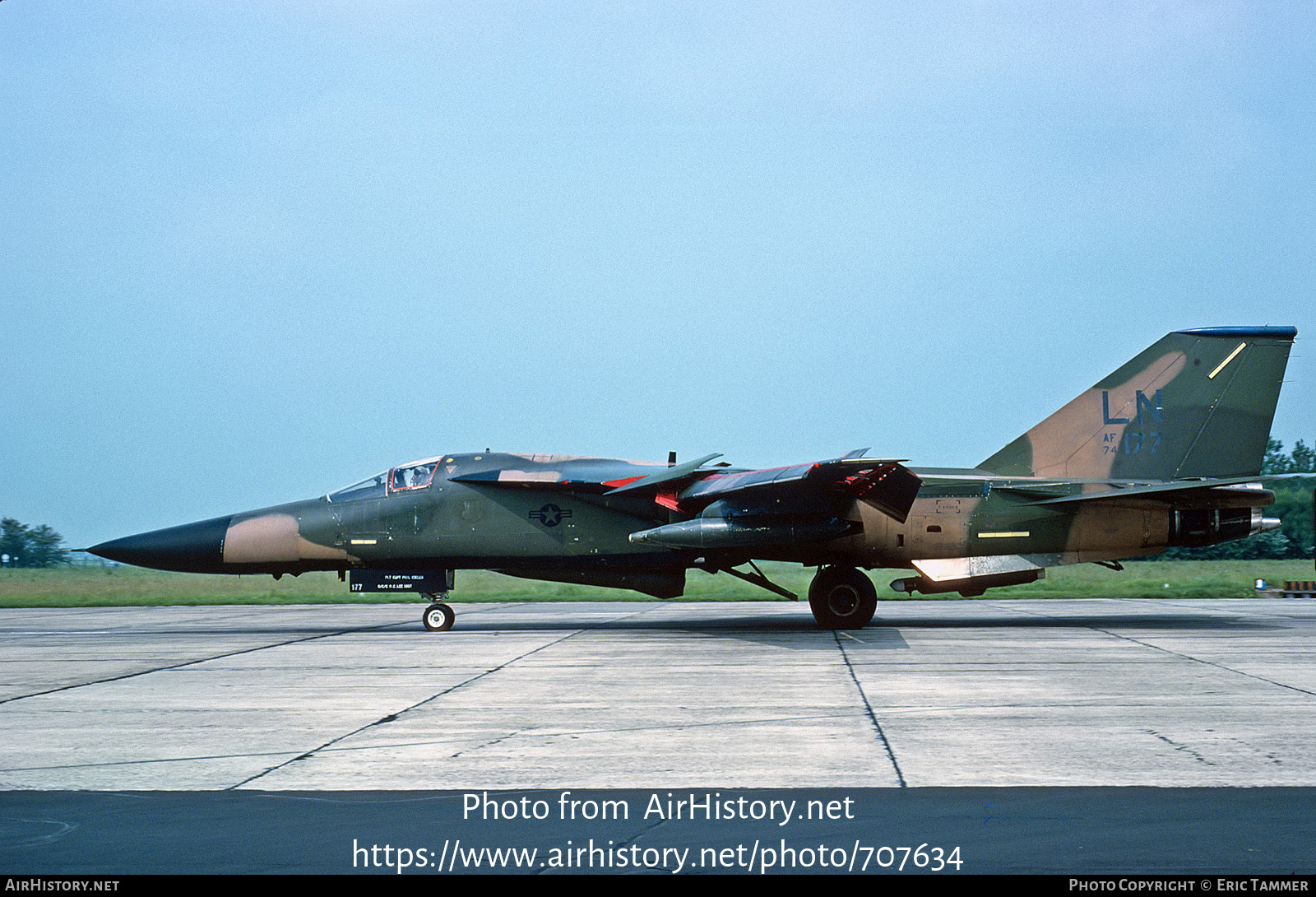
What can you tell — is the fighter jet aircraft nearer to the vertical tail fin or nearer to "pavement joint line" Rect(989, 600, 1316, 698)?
the vertical tail fin

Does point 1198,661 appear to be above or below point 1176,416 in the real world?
below

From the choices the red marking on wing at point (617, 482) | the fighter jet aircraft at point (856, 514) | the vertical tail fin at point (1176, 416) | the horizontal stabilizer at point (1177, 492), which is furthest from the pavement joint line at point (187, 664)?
the horizontal stabilizer at point (1177, 492)

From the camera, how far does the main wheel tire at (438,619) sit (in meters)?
17.2

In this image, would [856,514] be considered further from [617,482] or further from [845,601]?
[617,482]

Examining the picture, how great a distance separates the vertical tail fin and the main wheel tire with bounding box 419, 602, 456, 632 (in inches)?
351

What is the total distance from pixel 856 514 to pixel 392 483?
720cm

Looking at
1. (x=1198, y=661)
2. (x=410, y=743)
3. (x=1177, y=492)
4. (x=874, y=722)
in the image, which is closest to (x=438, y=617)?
(x=410, y=743)

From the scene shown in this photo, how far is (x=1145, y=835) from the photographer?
4840 millimetres

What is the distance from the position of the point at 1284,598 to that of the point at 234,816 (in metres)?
26.5

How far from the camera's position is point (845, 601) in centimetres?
1647

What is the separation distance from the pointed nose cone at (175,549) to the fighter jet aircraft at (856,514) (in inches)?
1.0

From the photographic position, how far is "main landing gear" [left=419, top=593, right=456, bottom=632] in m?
17.2

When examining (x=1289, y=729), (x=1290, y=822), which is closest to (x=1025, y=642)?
(x=1289, y=729)

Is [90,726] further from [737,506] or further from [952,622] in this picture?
[952,622]
